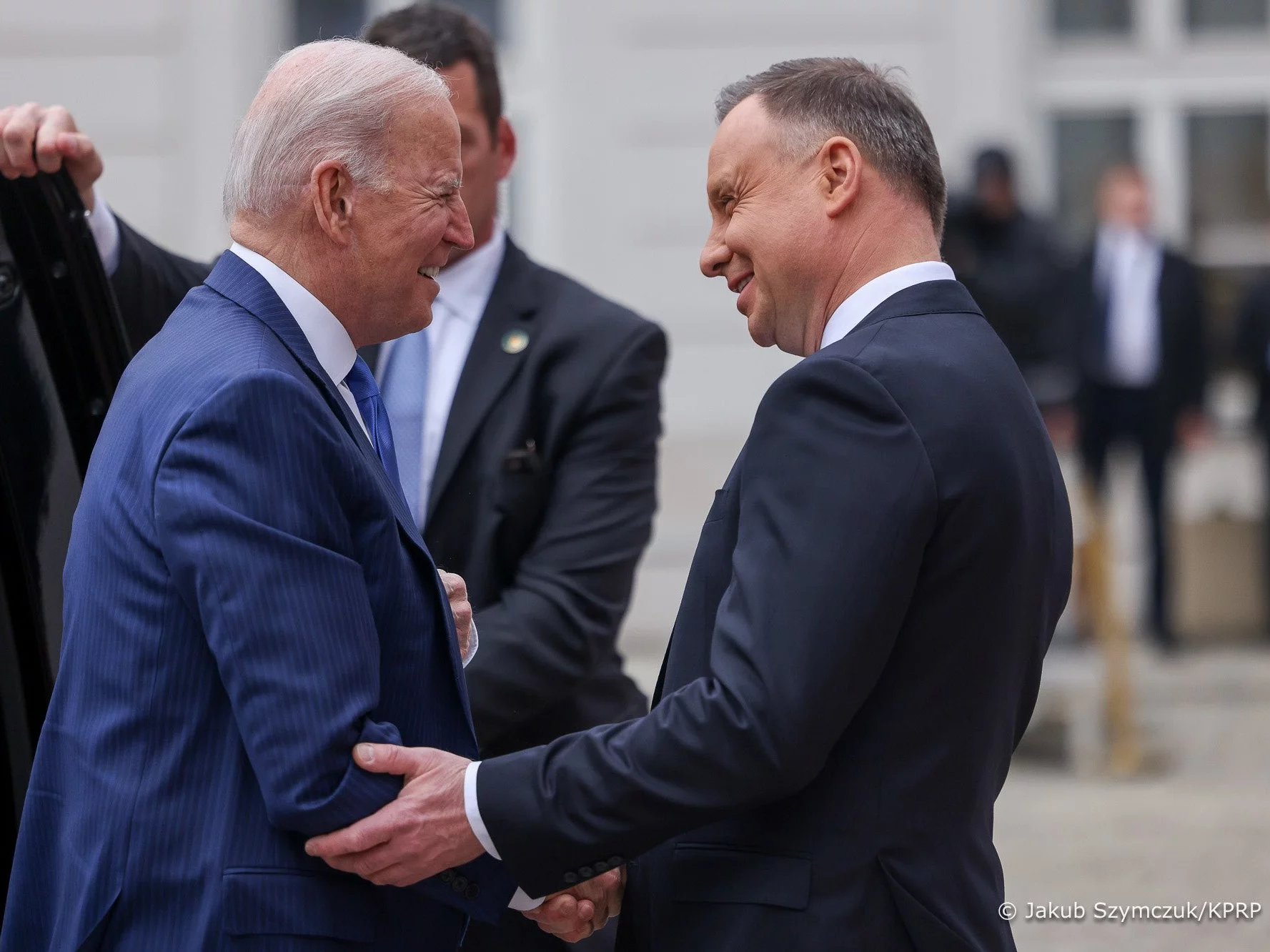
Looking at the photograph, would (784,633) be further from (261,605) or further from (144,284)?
(144,284)

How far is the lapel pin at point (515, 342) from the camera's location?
2914 mm

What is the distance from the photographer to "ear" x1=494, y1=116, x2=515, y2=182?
10.1ft

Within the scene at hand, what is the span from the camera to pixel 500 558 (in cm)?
284

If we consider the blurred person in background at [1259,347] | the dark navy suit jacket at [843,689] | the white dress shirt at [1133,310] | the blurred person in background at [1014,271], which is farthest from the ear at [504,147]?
the blurred person in background at [1259,347]

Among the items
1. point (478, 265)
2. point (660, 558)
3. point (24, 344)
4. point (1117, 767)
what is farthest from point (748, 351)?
point (24, 344)

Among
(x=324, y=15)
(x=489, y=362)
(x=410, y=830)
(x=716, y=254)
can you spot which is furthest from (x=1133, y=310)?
Answer: (x=410, y=830)

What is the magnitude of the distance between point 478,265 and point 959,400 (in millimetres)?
1289

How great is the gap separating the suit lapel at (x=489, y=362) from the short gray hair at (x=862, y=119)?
0.86 m

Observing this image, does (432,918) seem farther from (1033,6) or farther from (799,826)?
(1033,6)

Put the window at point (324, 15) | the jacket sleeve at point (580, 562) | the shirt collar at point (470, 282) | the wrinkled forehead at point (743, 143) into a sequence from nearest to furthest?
the wrinkled forehead at point (743, 143)
the jacket sleeve at point (580, 562)
the shirt collar at point (470, 282)
the window at point (324, 15)

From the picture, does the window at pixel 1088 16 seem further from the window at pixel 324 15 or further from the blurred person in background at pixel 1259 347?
the window at pixel 324 15

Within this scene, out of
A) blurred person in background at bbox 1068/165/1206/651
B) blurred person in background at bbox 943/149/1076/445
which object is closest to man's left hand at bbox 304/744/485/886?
blurred person in background at bbox 943/149/1076/445

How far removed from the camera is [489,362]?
9.53 feet

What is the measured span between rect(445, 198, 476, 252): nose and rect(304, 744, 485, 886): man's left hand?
25.5 inches
